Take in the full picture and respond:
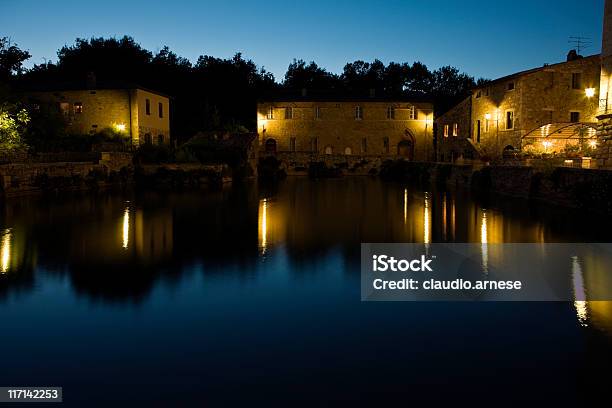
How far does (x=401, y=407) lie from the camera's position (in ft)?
16.3

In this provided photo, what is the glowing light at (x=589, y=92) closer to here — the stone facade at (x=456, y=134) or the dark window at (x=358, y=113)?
the stone facade at (x=456, y=134)

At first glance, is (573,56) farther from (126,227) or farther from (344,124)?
(126,227)

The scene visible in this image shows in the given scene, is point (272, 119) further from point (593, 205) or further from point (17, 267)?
point (17, 267)

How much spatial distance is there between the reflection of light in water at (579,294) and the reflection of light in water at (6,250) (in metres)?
10.4

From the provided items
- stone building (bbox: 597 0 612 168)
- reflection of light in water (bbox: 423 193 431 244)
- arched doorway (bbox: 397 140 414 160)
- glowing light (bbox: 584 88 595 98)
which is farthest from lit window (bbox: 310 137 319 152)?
stone building (bbox: 597 0 612 168)

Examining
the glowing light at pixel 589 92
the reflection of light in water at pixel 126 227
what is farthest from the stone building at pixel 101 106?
the glowing light at pixel 589 92

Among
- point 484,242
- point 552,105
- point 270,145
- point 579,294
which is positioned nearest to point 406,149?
point 270,145

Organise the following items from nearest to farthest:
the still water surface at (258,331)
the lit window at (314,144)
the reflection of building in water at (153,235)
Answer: the still water surface at (258,331) → the reflection of building in water at (153,235) → the lit window at (314,144)

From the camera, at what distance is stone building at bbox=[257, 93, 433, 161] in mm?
50172

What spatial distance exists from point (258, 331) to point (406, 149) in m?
46.8

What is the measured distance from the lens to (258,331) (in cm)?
705

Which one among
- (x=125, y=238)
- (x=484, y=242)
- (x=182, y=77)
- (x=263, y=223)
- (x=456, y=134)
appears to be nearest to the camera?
(x=484, y=242)

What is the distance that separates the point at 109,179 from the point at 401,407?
2930 centimetres

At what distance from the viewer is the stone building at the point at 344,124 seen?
50.2 metres
